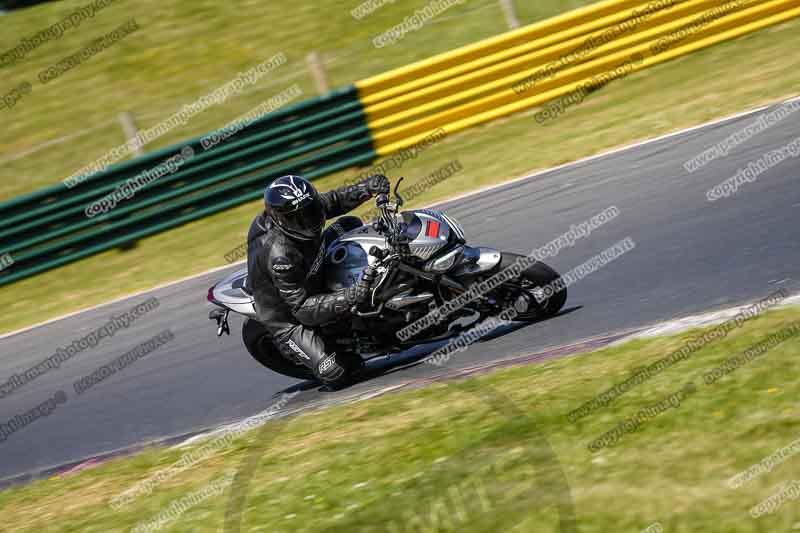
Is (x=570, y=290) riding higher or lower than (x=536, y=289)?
lower

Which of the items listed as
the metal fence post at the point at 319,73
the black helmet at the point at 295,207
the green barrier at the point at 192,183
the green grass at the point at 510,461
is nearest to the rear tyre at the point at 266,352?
the green grass at the point at 510,461

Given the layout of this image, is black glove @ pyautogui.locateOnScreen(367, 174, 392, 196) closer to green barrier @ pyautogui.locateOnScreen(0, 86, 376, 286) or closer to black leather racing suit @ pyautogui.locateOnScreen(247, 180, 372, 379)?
black leather racing suit @ pyautogui.locateOnScreen(247, 180, 372, 379)

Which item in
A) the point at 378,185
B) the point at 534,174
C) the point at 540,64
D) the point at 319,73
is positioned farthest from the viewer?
the point at 319,73

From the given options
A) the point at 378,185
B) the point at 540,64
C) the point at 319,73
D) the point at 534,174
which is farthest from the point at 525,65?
the point at 378,185

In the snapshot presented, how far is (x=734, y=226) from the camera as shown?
7.80 metres

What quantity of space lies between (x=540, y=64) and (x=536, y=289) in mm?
7236

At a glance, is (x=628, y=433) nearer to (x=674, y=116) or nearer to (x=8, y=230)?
(x=674, y=116)

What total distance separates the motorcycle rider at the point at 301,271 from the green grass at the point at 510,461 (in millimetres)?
533

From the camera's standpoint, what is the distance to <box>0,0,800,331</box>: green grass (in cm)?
1176

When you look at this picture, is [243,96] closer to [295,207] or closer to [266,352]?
[266,352]

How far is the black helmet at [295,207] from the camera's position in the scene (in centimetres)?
644

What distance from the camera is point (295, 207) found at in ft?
21.1

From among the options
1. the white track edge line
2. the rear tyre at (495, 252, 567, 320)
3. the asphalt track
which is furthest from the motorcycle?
the white track edge line

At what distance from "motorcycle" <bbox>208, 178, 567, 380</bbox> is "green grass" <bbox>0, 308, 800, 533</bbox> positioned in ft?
1.98
